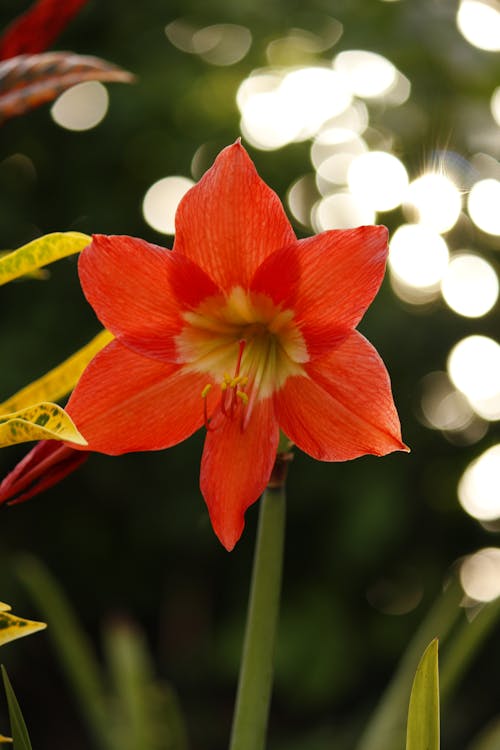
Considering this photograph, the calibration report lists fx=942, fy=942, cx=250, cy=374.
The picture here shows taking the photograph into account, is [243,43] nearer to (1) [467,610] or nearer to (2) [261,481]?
(1) [467,610]

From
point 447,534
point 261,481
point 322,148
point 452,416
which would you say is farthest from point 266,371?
point 447,534

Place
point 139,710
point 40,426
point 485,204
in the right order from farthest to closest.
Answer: point 485,204
point 139,710
point 40,426

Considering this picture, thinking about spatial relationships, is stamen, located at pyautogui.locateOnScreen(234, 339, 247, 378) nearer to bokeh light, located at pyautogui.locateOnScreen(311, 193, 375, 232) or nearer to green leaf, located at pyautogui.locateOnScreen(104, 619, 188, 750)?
green leaf, located at pyautogui.locateOnScreen(104, 619, 188, 750)

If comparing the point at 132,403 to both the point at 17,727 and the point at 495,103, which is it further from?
the point at 495,103

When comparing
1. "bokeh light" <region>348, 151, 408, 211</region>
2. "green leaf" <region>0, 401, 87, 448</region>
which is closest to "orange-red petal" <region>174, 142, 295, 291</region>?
"green leaf" <region>0, 401, 87, 448</region>

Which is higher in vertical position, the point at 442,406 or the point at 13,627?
the point at 13,627

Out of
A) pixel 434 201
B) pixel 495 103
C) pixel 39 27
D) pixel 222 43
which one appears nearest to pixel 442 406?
pixel 434 201
